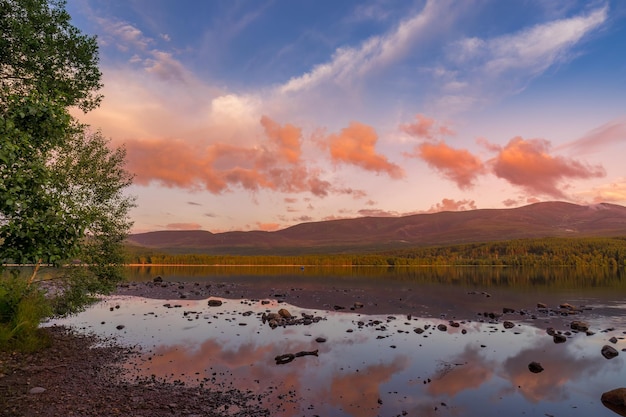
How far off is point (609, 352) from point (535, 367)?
7.88 meters

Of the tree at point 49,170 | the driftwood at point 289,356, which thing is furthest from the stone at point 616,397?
the tree at point 49,170

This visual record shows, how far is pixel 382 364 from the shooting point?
25.8 m

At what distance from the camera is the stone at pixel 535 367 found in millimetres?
24969

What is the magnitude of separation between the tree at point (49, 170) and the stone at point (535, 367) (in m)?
27.1

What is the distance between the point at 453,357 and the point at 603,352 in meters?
11.6

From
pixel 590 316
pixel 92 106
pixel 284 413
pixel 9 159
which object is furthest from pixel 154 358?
pixel 590 316

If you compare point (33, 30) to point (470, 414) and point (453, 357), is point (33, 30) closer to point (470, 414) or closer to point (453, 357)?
point (470, 414)

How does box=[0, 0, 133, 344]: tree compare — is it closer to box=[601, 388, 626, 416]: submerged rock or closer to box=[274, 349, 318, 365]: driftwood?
box=[274, 349, 318, 365]: driftwood

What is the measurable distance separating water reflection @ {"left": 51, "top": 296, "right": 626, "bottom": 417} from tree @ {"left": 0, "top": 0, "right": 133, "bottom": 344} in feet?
26.2

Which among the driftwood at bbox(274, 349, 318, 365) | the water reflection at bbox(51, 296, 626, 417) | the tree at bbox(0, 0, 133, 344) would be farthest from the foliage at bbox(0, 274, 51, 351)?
the driftwood at bbox(274, 349, 318, 365)

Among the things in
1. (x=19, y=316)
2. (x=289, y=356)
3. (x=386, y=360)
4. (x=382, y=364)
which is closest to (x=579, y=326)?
(x=386, y=360)

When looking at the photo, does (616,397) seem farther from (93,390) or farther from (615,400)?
(93,390)

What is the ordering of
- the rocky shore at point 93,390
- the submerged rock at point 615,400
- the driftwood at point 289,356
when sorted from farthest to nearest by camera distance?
the driftwood at point 289,356
the submerged rock at point 615,400
the rocky shore at point 93,390

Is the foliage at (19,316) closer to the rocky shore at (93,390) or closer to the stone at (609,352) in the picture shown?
the rocky shore at (93,390)
